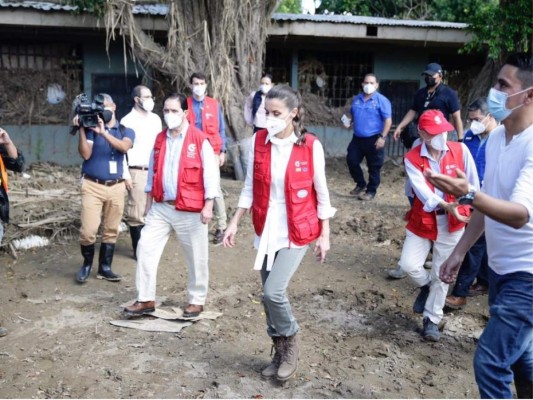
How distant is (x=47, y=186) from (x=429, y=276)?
6408 millimetres

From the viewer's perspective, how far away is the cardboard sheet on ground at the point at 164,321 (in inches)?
204

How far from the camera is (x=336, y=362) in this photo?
4.67m

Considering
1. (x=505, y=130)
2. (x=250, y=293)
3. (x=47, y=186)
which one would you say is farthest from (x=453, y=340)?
(x=47, y=186)

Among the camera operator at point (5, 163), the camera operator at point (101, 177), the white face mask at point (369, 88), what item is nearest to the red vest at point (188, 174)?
the camera operator at point (101, 177)

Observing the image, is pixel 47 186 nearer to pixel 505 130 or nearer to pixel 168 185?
pixel 168 185

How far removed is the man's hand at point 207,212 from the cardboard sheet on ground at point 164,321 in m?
0.90

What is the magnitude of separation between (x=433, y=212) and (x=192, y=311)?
226 centimetres

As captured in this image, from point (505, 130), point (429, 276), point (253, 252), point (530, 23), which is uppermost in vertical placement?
point (530, 23)

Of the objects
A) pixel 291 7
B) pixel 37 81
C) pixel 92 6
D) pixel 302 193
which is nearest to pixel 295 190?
pixel 302 193

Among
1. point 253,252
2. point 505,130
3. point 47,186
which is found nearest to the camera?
Answer: point 505,130

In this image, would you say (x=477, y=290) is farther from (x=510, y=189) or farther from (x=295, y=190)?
(x=510, y=189)

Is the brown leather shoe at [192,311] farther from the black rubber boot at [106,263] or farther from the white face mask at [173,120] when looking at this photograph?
the white face mask at [173,120]

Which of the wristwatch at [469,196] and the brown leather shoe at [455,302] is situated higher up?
the wristwatch at [469,196]

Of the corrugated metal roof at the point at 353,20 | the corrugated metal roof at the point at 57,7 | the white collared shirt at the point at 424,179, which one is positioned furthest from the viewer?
the corrugated metal roof at the point at 353,20
